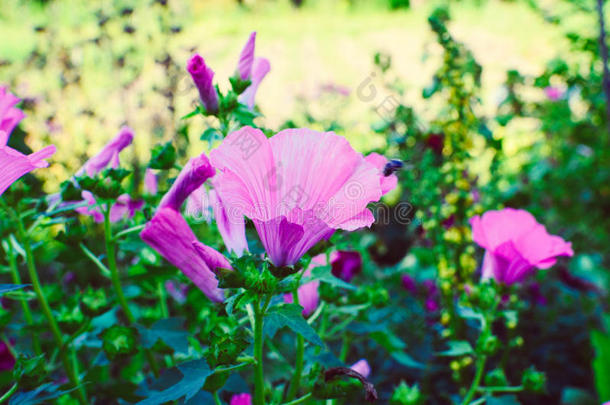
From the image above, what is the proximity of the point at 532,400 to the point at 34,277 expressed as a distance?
4.19 ft

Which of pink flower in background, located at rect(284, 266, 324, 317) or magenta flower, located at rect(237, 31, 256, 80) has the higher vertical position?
magenta flower, located at rect(237, 31, 256, 80)

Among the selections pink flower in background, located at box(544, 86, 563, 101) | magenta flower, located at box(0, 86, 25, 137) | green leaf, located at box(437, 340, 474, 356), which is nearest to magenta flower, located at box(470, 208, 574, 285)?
green leaf, located at box(437, 340, 474, 356)

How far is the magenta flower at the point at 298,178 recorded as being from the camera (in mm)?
467

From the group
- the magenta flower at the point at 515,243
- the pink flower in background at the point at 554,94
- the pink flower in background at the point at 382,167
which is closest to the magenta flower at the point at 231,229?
the pink flower in background at the point at 382,167

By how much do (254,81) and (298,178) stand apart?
0.27m

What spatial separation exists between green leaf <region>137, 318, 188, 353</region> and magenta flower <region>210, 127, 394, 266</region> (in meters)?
0.27

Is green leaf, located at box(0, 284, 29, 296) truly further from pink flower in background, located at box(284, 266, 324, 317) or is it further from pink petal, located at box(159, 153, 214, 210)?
pink flower in background, located at box(284, 266, 324, 317)

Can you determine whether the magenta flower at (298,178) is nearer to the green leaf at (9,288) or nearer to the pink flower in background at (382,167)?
the pink flower in background at (382,167)

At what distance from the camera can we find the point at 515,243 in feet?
2.57

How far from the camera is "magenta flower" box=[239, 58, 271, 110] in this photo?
2.23ft

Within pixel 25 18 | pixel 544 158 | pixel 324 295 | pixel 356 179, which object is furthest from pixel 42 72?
pixel 544 158

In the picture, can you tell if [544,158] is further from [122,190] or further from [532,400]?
[122,190]

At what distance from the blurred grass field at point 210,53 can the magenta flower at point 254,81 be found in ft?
0.86

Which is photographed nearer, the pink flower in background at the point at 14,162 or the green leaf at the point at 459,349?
the pink flower in background at the point at 14,162
